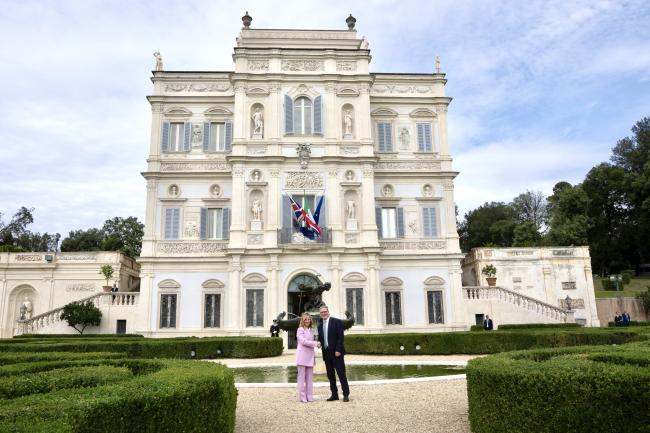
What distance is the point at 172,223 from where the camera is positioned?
99.2ft

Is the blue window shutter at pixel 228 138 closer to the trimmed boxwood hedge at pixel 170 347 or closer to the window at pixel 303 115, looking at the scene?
the window at pixel 303 115

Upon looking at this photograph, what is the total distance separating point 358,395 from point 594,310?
90.4 ft

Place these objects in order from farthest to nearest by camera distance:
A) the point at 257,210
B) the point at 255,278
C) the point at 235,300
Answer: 1. the point at 257,210
2. the point at 255,278
3. the point at 235,300

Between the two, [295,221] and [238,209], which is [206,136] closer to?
[238,209]

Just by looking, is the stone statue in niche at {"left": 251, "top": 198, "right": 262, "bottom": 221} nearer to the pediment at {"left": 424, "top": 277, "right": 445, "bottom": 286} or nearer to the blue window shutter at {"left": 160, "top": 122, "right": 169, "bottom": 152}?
the blue window shutter at {"left": 160, "top": 122, "right": 169, "bottom": 152}

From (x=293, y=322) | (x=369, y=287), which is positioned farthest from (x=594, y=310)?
(x=293, y=322)

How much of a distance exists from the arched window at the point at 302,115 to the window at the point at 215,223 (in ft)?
21.0

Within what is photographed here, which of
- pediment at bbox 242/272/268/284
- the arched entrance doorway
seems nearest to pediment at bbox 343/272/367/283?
the arched entrance doorway

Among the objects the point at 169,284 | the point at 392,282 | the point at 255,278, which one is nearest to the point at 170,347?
the point at 255,278

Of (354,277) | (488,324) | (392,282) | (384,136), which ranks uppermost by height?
(384,136)

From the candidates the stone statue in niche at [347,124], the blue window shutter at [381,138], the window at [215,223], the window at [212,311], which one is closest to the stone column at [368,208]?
the stone statue in niche at [347,124]

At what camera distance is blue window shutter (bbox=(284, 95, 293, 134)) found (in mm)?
30562

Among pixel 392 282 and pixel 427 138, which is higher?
pixel 427 138

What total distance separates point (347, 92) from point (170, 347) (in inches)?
728
